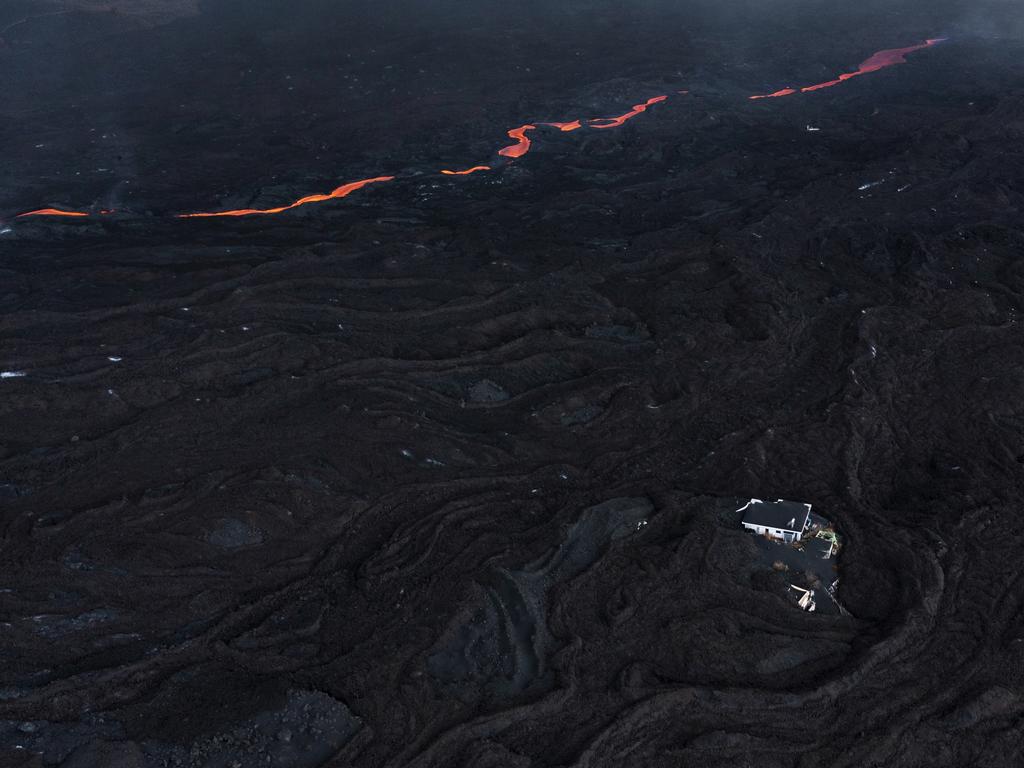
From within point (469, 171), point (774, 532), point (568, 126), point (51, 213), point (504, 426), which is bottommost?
point (774, 532)

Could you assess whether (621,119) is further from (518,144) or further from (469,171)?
(469,171)

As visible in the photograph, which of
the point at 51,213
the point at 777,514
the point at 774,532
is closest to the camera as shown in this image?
the point at 774,532

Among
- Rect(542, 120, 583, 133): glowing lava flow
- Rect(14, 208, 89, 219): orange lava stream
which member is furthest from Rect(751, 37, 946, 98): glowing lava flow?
Rect(14, 208, 89, 219): orange lava stream

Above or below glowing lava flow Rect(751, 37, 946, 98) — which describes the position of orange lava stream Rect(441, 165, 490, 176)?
above

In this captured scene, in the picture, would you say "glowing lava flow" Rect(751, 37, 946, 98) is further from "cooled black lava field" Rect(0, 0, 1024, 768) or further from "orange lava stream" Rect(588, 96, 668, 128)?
"orange lava stream" Rect(588, 96, 668, 128)

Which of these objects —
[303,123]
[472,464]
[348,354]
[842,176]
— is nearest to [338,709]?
[472,464]

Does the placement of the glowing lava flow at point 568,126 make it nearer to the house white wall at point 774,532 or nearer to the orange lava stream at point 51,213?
the orange lava stream at point 51,213

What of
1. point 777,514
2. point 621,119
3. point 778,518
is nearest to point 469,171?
point 621,119

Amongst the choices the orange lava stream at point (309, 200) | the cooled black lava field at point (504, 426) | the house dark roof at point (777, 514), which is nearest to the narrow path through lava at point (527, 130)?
the orange lava stream at point (309, 200)
